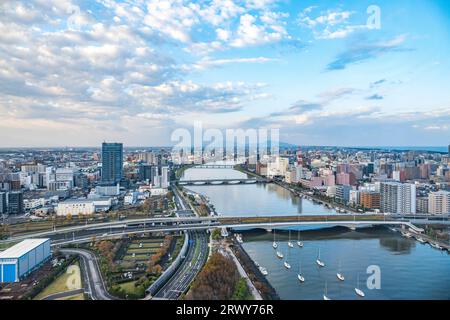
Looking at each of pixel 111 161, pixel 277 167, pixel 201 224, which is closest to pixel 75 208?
pixel 201 224

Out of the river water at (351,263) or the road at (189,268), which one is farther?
the river water at (351,263)

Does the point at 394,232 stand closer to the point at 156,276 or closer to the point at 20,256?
the point at 156,276

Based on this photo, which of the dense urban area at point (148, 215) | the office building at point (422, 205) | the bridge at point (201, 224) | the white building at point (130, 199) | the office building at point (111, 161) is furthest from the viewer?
the office building at point (111, 161)

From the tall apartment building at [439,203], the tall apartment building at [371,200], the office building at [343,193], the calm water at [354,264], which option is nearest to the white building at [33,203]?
the calm water at [354,264]

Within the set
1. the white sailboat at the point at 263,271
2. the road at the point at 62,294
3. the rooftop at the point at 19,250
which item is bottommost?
the white sailboat at the point at 263,271

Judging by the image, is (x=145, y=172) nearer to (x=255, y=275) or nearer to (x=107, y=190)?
(x=107, y=190)

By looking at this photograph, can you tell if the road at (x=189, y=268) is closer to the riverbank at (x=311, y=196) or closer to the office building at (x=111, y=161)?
the riverbank at (x=311, y=196)

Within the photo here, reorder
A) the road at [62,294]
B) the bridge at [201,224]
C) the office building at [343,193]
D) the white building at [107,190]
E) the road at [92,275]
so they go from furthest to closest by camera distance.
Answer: the white building at [107,190], the office building at [343,193], the bridge at [201,224], the road at [92,275], the road at [62,294]

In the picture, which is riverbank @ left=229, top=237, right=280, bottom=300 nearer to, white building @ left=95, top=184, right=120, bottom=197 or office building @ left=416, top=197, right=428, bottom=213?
office building @ left=416, top=197, right=428, bottom=213
